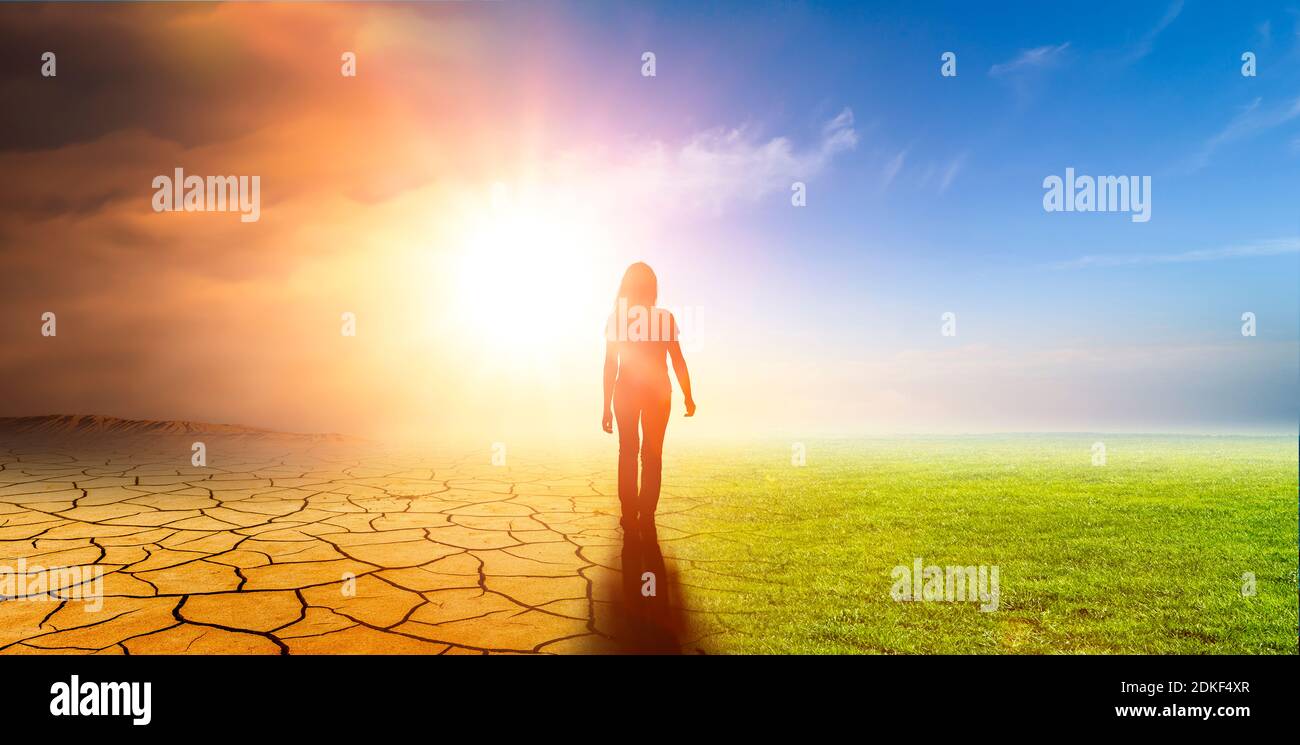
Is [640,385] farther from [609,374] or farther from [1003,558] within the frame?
[1003,558]

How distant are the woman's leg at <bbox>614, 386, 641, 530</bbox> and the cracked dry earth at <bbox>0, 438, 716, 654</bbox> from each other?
1.05 feet

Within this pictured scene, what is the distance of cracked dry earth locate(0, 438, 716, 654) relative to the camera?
103 inches

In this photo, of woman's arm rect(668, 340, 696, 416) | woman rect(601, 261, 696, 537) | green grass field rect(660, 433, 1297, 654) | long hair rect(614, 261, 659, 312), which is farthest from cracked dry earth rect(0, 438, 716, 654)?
long hair rect(614, 261, 659, 312)

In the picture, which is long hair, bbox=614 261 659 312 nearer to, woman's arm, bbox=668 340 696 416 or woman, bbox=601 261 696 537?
woman, bbox=601 261 696 537

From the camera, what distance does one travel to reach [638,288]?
160 inches

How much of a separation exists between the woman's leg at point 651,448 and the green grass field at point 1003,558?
422mm

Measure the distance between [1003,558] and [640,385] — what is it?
2513mm

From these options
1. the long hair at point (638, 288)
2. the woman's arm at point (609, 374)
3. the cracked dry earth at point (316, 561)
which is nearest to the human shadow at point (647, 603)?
the cracked dry earth at point (316, 561)

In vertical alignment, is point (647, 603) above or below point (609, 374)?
below

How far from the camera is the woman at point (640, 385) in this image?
3871 mm

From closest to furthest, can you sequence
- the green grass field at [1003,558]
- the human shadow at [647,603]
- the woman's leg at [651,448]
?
the human shadow at [647,603], the green grass field at [1003,558], the woman's leg at [651,448]

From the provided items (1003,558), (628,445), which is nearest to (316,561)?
(628,445)

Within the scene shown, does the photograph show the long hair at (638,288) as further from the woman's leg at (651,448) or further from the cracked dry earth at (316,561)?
the cracked dry earth at (316,561)
